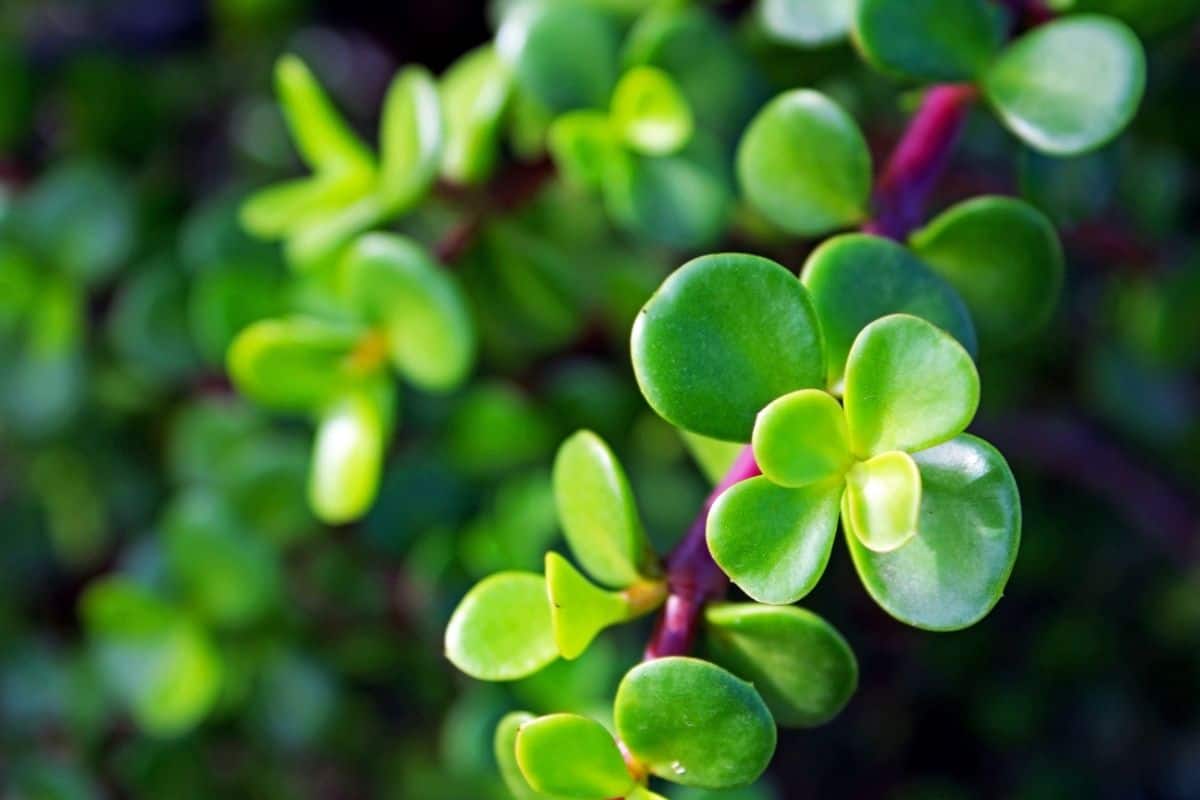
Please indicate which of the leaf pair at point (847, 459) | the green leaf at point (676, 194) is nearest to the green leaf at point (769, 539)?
the leaf pair at point (847, 459)

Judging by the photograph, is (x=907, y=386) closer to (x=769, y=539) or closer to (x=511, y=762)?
(x=769, y=539)

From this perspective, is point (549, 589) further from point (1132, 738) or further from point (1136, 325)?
point (1132, 738)

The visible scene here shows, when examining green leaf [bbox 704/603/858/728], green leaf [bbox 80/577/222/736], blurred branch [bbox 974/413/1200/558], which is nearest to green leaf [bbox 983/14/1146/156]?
green leaf [bbox 704/603/858/728]

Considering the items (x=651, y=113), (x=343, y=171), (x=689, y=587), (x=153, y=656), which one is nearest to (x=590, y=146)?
(x=651, y=113)

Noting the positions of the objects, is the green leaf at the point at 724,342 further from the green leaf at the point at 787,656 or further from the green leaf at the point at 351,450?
the green leaf at the point at 351,450

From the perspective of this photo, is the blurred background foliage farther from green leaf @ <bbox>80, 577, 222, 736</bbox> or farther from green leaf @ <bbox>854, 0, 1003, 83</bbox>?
green leaf @ <bbox>854, 0, 1003, 83</bbox>

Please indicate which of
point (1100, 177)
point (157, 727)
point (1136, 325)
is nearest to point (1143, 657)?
point (1136, 325)
